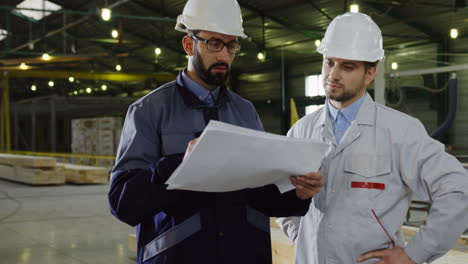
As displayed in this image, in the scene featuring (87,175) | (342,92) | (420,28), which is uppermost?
(420,28)

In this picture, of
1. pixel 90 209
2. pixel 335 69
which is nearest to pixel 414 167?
pixel 335 69

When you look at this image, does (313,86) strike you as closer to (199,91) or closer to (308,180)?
(199,91)

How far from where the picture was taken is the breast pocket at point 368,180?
7.19 feet

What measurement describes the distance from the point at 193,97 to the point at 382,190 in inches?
33.7

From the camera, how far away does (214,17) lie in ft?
6.40

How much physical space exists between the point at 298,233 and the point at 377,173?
50 cm

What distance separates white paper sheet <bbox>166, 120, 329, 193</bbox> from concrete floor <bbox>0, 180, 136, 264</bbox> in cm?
540

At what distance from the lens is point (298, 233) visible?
2.48 metres

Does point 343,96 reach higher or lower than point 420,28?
lower

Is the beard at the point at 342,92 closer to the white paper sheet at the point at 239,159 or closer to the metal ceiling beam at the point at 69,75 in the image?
the white paper sheet at the point at 239,159

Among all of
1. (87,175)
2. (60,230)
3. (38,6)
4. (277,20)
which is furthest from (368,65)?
(38,6)

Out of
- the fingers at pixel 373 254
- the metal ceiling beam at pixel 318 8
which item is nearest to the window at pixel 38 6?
the metal ceiling beam at pixel 318 8

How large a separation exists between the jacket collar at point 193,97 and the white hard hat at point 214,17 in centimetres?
21

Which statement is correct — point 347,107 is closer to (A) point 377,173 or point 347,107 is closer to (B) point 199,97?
(A) point 377,173
